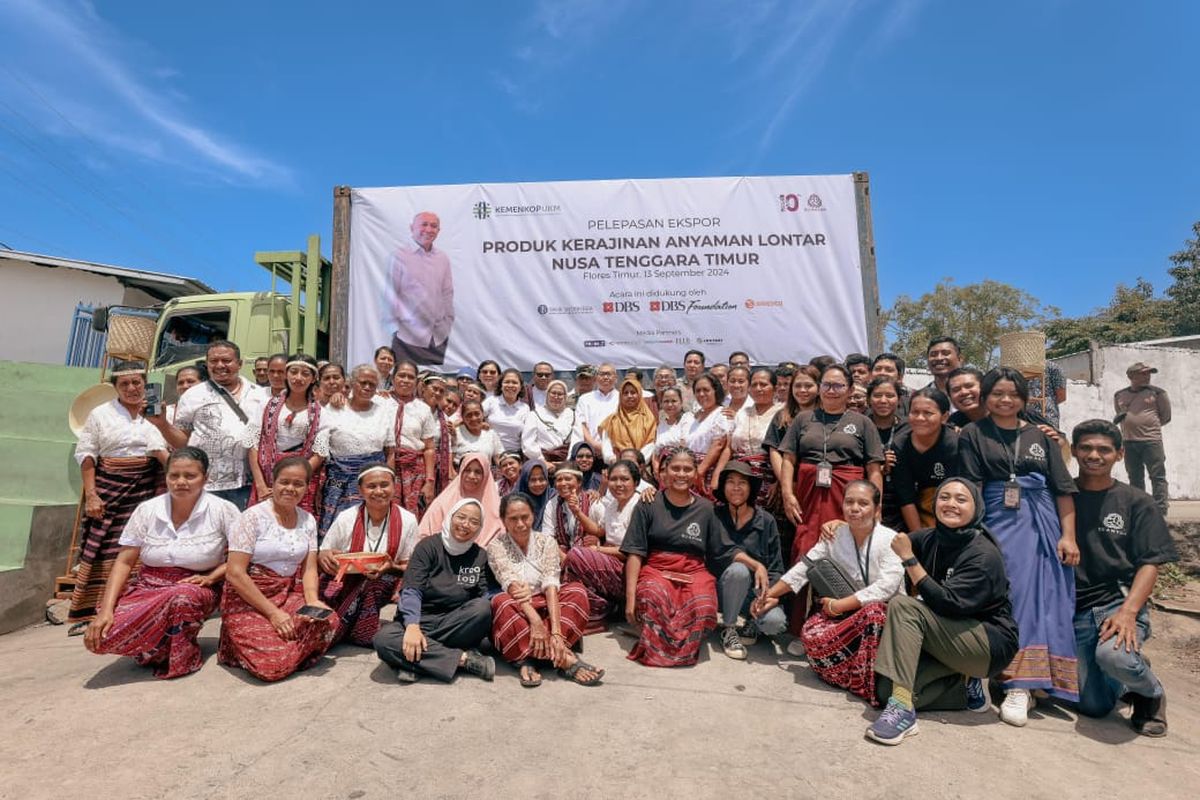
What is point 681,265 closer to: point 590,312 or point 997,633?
point 590,312

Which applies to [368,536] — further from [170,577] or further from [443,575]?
[170,577]

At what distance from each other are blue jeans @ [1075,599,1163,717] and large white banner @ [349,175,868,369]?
388cm

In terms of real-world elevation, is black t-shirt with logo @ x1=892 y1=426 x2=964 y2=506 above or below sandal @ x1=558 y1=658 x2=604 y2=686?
above

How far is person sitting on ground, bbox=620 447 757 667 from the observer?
11.2ft

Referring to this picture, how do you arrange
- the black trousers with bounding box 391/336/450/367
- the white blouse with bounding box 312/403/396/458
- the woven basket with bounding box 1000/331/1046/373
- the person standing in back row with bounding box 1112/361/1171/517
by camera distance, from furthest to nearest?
the person standing in back row with bounding box 1112/361/1171/517 < the black trousers with bounding box 391/336/450/367 < the woven basket with bounding box 1000/331/1046/373 < the white blouse with bounding box 312/403/396/458

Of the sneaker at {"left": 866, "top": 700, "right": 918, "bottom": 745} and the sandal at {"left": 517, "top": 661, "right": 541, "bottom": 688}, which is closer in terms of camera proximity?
the sneaker at {"left": 866, "top": 700, "right": 918, "bottom": 745}

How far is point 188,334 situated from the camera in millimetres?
6430

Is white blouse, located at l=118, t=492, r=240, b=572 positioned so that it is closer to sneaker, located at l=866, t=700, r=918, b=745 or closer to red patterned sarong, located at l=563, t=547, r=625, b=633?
red patterned sarong, located at l=563, t=547, r=625, b=633

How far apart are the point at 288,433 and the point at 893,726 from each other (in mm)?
3827

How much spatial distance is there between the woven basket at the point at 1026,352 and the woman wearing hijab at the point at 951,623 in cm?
281

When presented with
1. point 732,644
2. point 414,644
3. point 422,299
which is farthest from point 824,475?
point 422,299

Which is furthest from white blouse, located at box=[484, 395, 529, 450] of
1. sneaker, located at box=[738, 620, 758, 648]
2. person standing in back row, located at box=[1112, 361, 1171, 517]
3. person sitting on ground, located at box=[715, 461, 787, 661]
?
person standing in back row, located at box=[1112, 361, 1171, 517]

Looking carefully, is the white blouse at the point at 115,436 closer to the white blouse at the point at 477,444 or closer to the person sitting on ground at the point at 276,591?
the person sitting on ground at the point at 276,591

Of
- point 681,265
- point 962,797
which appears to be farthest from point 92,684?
point 681,265
